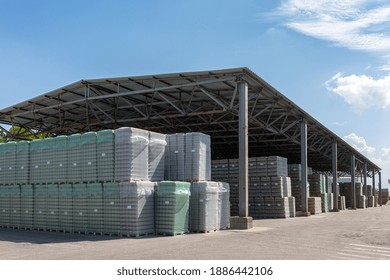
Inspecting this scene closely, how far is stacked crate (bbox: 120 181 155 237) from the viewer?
12453 mm

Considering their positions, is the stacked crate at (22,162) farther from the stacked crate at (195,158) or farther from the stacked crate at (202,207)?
the stacked crate at (202,207)

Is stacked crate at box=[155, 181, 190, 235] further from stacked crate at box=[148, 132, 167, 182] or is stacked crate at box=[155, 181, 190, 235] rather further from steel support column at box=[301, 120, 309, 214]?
steel support column at box=[301, 120, 309, 214]

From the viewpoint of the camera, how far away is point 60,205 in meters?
14.1

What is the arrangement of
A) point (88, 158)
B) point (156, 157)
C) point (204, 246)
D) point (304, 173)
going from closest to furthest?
point (204, 246) < point (88, 158) < point (156, 157) < point (304, 173)

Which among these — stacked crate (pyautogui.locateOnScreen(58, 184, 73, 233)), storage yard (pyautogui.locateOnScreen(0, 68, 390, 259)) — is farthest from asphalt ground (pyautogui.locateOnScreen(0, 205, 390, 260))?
stacked crate (pyautogui.locateOnScreen(58, 184, 73, 233))

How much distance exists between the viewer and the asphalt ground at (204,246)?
9008 mm

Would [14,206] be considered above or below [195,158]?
below

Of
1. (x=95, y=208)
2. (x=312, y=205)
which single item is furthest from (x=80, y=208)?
(x=312, y=205)

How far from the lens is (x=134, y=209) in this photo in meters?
12.4

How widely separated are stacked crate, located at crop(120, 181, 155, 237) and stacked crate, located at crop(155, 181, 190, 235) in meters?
0.43

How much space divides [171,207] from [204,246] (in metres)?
2.58

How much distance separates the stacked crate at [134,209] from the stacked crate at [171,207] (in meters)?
0.43

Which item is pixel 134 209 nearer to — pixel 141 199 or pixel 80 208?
pixel 141 199
